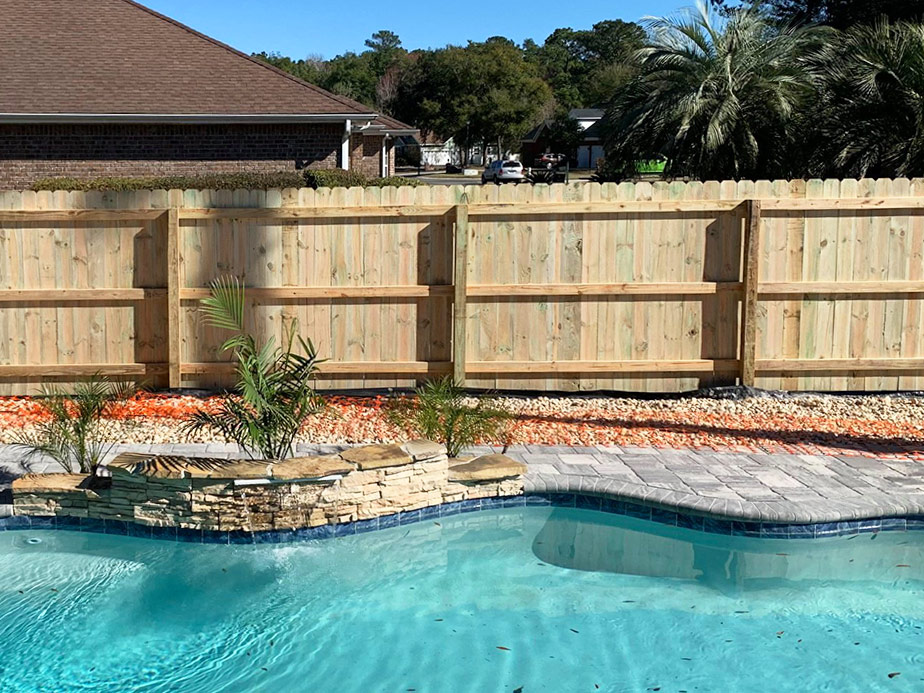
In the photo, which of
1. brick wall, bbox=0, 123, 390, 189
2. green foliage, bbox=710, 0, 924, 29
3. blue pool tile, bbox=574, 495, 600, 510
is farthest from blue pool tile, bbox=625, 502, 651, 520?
green foliage, bbox=710, 0, 924, 29

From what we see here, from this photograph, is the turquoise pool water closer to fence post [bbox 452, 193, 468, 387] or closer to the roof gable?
fence post [bbox 452, 193, 468, 387]

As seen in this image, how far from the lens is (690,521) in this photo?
635 cm

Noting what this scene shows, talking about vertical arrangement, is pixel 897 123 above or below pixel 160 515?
above

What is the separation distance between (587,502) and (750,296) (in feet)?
10.00

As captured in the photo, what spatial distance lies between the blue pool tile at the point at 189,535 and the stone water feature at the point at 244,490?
0.02 meters

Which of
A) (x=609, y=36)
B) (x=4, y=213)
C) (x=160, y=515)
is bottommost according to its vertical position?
(x=160, y=515)

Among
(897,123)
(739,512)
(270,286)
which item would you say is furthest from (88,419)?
(897,123)

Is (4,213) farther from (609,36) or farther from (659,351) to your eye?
(609,36)

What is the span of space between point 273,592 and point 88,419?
79.4 inches

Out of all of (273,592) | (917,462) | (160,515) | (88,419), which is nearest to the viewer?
(273,592)

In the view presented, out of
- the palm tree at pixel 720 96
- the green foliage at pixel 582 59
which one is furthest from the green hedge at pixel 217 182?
the green foliage at pixel 582 59

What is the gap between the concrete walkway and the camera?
20.6 feet

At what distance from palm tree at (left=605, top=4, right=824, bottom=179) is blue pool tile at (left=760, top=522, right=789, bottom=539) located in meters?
10.9

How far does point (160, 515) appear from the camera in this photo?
6.10 metres
